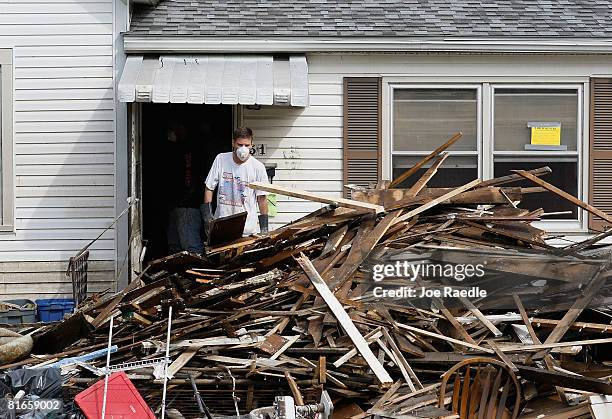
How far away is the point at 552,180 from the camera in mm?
11859

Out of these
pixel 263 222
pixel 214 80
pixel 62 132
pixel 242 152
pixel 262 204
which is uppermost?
pixel 214 80

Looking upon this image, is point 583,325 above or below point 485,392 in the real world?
above

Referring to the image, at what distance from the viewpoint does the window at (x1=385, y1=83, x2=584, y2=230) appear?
11672 mm

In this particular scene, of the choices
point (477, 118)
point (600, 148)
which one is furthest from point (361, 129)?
point (600, 148)

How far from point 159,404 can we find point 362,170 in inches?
214

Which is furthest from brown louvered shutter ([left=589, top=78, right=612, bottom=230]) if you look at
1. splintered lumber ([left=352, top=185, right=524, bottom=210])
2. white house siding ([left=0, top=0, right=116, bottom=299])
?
white house siding ([left=0, top=0, right=116, bottom=299])

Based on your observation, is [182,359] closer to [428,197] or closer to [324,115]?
[428,197]

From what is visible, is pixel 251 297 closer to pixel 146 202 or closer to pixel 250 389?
pixel 250 389

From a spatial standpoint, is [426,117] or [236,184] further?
[426,117]

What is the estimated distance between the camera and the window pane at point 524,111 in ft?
38.5

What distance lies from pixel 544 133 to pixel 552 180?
56cm

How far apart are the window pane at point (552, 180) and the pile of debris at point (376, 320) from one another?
3.53 m

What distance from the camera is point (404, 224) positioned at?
7848mm

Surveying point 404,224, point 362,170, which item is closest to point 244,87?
point 362,170
